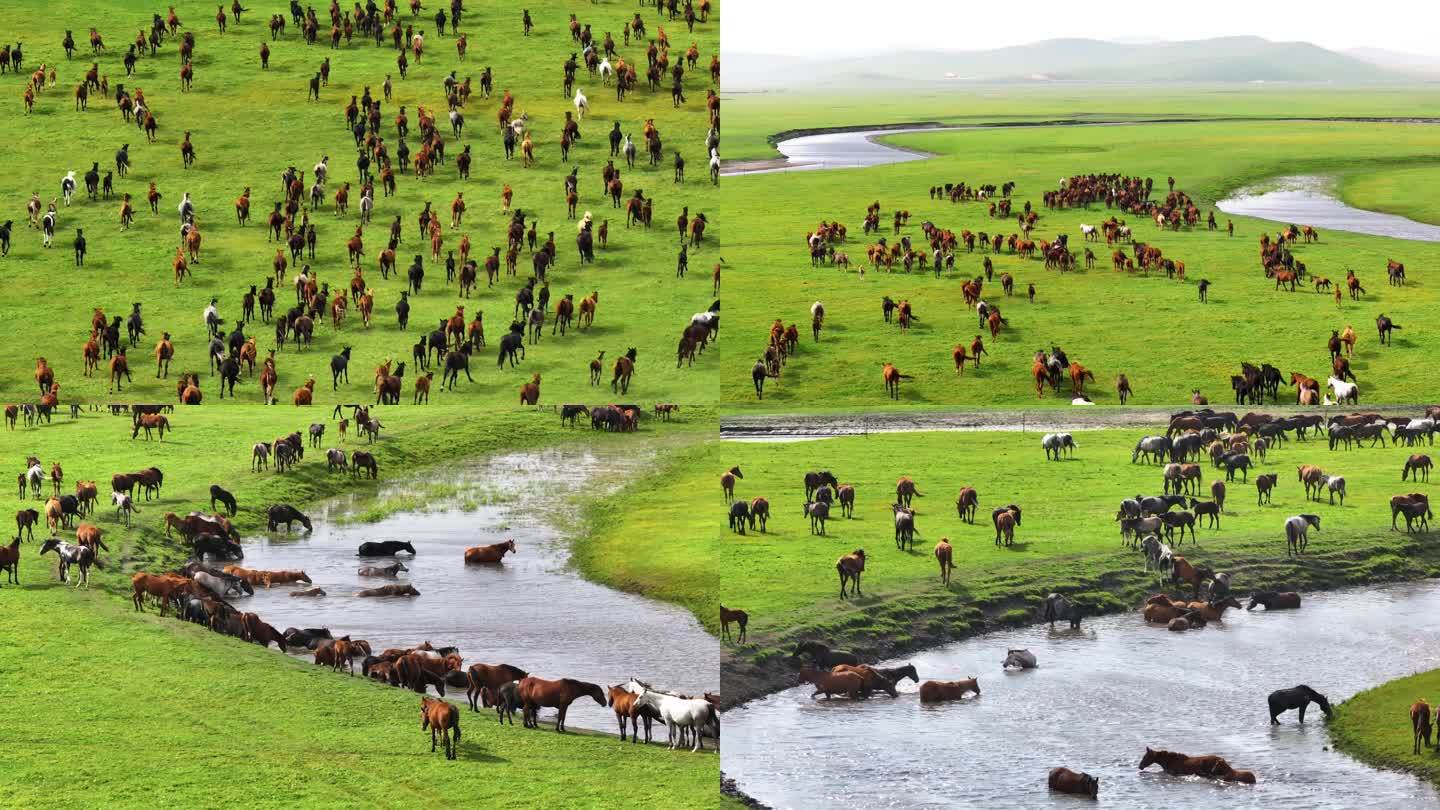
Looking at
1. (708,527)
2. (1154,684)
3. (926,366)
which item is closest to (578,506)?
(708,527)

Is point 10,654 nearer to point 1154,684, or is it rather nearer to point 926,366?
point 1154,684

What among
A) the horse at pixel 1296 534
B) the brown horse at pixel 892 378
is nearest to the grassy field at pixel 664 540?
the brown horse at pixel 892 378

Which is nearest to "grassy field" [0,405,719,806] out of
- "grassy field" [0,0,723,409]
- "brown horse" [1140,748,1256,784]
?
"grassy field" [0,0,723,409]

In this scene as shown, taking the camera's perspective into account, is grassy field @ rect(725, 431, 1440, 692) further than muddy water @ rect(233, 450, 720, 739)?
No

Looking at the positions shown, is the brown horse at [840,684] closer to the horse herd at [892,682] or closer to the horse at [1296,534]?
the horse herd at [892,682]

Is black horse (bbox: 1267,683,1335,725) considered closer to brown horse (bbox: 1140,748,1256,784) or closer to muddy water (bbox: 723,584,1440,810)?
muddy water (bbox: 723,584,1440,810)

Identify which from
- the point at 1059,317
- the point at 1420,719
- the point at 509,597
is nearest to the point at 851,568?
the point at 509,597
